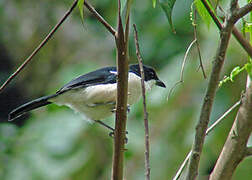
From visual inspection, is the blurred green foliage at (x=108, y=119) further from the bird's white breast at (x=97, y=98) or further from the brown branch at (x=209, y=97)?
the brown branch at (x=209, y=97)

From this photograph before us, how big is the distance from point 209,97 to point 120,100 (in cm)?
37

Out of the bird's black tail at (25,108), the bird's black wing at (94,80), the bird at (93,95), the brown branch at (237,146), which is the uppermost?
the bird's black wing at (94,80)

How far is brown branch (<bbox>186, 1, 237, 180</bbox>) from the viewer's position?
131 centimetres

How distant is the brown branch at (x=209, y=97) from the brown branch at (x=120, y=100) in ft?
1.00

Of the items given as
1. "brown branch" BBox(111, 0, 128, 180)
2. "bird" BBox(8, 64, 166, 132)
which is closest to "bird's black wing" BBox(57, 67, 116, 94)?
"bird" BBox(8, 64, 166, 132)

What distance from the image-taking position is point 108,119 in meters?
4.70

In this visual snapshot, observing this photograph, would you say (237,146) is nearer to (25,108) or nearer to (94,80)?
(25,108)

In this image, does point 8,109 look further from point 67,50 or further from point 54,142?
point 54,142

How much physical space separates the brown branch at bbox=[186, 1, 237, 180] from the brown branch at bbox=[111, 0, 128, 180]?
306 mm

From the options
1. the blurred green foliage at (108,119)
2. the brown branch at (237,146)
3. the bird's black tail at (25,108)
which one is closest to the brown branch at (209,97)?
the brown branch at (237,146)

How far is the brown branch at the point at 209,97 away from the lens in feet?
4.31

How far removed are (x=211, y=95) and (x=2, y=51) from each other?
5.52 metres

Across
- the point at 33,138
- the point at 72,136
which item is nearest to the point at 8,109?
the point at 33,138

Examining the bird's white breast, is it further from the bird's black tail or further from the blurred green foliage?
the blurred green foliage
